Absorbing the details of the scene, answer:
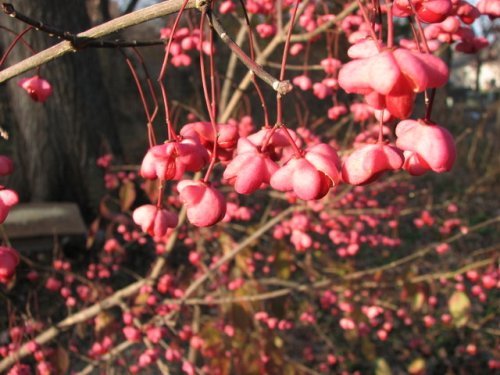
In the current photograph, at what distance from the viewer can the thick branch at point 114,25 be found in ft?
2.73

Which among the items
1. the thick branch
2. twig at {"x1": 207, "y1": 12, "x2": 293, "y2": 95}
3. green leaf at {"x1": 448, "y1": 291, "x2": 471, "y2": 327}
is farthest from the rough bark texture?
twig at {"x1": 207, "y1": 12, "x2": 293, "y2": 95}

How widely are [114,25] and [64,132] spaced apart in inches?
147

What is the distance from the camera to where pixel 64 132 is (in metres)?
4.32

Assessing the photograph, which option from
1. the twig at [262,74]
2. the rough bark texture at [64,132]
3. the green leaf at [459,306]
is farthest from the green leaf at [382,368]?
the twig at [262,74]

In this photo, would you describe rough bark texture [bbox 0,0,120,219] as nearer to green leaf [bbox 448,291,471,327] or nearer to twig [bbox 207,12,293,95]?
green leaf [bbox 448,291,471,327]

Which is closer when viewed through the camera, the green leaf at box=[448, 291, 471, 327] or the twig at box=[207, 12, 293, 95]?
the twig at box=[207, 12, 293, 95]

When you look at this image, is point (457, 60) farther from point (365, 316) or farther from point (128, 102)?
point (365, 316)

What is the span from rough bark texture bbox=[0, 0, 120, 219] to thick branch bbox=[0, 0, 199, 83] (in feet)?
10.7

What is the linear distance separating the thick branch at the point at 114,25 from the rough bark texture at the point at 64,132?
327cm

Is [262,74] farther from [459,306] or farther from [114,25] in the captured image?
[459,306]

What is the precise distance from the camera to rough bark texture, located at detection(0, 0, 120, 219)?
4.17m

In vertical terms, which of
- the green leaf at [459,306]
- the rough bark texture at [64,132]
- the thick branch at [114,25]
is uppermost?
the thick branch at [114,25]

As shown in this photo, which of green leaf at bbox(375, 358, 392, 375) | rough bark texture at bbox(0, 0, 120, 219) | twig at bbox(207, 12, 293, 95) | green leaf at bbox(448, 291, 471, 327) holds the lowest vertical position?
green leaf at bbox(375, 358, 392, 375)

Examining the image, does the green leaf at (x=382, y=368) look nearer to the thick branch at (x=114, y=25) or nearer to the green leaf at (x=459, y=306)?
the green leaf at (x=459, y=306)
